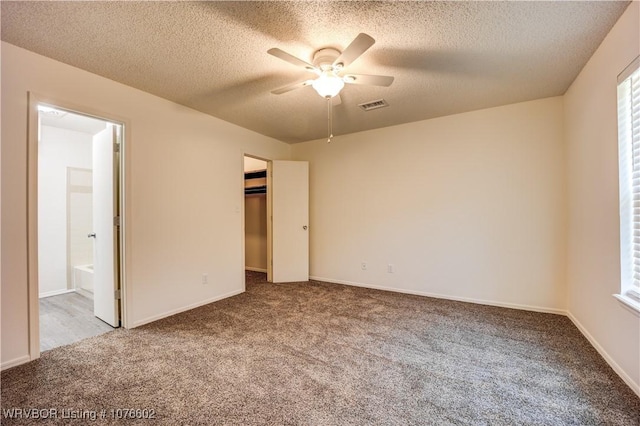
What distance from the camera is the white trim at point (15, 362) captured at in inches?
79.4

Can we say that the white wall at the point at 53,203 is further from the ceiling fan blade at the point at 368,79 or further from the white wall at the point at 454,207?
the ceiling fan blade at the point at 368,79

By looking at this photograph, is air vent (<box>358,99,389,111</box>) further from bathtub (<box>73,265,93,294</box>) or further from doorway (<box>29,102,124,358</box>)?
bathtub (<box>73,265,93,294</box>)

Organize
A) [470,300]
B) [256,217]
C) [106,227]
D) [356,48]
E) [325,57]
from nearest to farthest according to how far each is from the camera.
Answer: [356,48], [325,57], [106,227], [470,300], [256,217]

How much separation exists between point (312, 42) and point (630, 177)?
98.0 inches

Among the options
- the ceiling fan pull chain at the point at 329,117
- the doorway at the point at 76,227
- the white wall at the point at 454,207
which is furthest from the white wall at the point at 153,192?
the white wall at the point at 454,207

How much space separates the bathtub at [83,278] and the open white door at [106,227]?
1.13 metres

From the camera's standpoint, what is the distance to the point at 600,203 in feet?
7.34

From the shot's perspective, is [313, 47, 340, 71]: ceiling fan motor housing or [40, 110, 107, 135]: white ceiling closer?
[313, 47, 340, 71]: ceiling fan motor housing

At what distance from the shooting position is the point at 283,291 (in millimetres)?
4078

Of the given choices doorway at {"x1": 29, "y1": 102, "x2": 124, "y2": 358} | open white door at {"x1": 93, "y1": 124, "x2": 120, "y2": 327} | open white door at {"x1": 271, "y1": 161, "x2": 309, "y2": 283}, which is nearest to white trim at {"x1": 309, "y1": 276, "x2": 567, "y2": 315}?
open white door at {"x1": 271, "y1": 161, "x2": 309, "y2": 283}

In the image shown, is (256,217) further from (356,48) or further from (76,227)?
(356,48)

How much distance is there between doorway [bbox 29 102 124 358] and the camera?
285cm

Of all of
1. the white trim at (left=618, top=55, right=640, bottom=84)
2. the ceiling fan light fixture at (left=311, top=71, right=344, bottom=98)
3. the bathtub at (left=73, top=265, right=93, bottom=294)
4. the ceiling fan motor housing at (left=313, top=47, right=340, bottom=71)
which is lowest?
the bathtub at (left=73, top=265, right=93, bottom=294)

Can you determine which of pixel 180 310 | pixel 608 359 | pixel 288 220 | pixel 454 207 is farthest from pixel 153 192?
pixel 608 359
